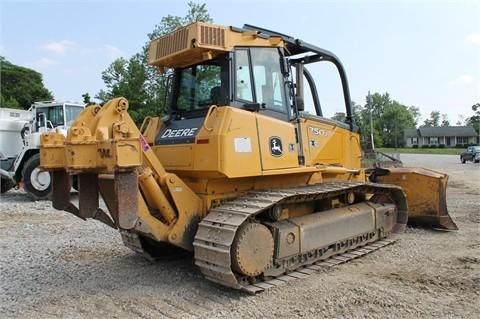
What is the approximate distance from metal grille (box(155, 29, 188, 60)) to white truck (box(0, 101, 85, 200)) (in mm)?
7802

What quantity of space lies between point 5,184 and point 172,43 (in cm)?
1099

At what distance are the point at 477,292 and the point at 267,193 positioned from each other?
2.47 metres

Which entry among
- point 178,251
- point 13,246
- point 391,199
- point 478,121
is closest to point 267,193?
point 178,251

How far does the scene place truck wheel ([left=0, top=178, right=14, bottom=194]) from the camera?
14.1m

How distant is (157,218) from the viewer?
507 centimetres

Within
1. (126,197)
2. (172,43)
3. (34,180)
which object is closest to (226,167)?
(126,197)


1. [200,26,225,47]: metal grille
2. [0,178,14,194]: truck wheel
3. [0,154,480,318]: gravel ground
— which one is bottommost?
[0,154,480,318]: gravel ground

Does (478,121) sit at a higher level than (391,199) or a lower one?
higher

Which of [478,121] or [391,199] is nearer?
[391,199]

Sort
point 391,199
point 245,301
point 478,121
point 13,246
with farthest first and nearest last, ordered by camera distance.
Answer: point 478,121 → point 391,199 → point 13,246 → point 245,301

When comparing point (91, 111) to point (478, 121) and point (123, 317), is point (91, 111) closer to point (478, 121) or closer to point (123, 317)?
point (123, 317)

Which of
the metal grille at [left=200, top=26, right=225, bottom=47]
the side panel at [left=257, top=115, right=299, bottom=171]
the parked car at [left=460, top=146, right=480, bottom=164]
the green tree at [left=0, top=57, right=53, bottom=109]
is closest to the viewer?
the metal grille at [left=200, top=26, right=225, bottom=47]

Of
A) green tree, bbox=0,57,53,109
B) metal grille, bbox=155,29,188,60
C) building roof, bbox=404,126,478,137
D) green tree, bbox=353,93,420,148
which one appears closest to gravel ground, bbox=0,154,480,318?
metal grille, bbox=155,29,188,60

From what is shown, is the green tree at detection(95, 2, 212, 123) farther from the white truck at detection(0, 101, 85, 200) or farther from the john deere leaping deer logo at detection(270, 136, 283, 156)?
the john deere leaping deer logo at detection(270, 136, 283, 156)
